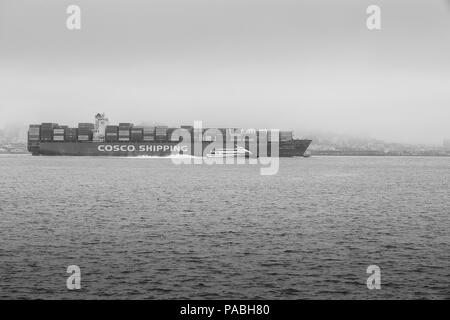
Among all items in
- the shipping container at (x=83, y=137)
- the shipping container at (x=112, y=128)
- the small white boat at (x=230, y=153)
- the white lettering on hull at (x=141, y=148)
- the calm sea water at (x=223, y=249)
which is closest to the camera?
the calm sea water at (x=223, y=249)

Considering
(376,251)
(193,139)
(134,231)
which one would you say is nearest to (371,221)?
(376,251)

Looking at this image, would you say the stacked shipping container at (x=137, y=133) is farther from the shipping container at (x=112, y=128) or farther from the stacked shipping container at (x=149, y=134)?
the shipping container at (x=112, y=128)

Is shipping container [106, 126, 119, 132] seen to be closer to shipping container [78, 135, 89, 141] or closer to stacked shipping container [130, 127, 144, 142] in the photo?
stacked shipping container [130, 127, 144, 142]

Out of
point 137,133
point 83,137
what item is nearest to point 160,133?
point 137,133

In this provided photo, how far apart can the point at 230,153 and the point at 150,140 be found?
18757 mm

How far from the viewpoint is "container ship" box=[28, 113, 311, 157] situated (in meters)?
127

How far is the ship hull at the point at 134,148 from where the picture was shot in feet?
420

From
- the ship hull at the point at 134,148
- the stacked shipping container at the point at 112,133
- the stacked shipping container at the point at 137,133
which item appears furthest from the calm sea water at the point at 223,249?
the stacked shipping container at the point at 112,133

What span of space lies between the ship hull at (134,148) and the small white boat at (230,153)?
2.53m

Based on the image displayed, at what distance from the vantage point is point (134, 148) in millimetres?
130375
